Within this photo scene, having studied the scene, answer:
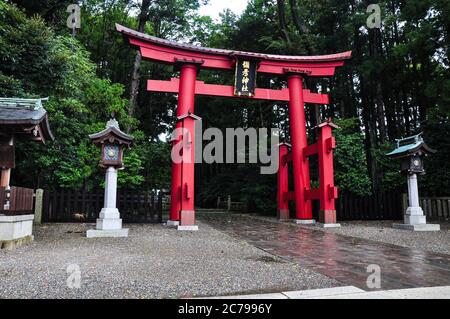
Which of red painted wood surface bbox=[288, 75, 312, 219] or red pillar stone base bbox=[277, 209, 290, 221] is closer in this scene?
red painted wood surface bbox=[288, 75, 312, 219]

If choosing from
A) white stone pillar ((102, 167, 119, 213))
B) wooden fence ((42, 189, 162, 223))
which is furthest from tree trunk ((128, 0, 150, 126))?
white stone pillar ((102, 167, 119, 213))

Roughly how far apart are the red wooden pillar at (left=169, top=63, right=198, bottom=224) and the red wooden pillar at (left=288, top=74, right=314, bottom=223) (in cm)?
433

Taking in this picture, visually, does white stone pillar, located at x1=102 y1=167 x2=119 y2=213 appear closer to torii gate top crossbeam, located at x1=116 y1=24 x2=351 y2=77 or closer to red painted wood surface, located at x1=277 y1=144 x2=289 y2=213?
torii gate top crossbeam, located at x1=116 y1=24 x2=351 y2=77

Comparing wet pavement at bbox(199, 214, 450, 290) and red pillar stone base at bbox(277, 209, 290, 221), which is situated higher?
red pillar stone base at bbox(277, 209, 290, 221)

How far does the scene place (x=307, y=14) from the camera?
20.6m

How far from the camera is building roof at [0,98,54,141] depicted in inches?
285

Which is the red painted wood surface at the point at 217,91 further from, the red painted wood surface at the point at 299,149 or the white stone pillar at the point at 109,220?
the white stone pillar at the point at 109,220

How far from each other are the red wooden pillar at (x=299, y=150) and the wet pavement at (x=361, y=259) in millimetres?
4798

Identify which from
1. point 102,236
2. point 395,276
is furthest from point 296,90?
point 395,276

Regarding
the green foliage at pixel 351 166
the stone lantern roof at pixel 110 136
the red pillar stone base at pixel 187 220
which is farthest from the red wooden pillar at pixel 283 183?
the stone lantern roof at pixel 110 136

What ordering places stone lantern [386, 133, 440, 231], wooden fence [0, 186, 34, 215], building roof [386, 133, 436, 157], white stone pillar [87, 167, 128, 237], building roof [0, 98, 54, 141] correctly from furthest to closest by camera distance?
building roof [386, 133, 436, 157] → stone lantern [386, 133, 440, 231] → white stone pillar [87, 167, 128, 237] → building roof [0, 98, 54, 141] → wooden fence [0, 186, 34, 215]

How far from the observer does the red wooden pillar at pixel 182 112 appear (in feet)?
37.0

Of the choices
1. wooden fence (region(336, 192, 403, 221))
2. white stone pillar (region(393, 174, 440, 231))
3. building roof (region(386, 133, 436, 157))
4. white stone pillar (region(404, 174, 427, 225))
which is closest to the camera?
white stone pillar (region(393, 174, 440, 231))

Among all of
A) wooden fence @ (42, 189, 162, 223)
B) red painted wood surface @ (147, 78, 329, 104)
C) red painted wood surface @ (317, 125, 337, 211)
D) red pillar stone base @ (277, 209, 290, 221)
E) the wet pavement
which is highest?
red painted wood surface @ (147, 78, 329, 104)
